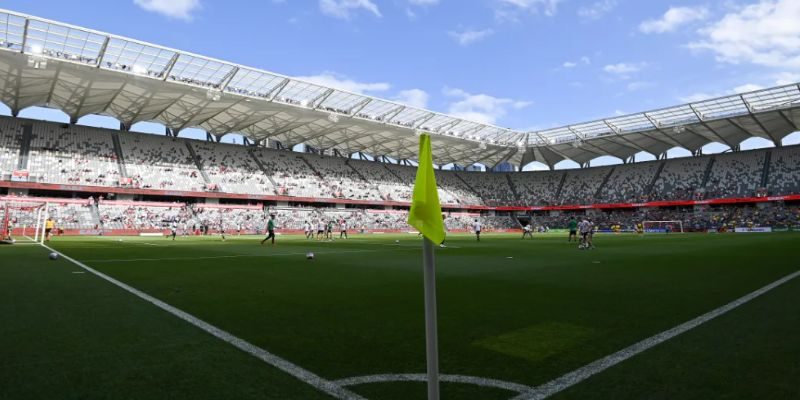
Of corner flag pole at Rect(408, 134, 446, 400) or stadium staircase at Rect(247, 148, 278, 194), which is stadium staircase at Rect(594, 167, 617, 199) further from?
corner flag pole at Rect(408, 134, 446, 400)

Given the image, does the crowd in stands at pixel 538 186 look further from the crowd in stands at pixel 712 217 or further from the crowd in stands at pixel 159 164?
the crowd in stands at pixel 159 164

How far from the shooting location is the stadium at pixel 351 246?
3664 millimetres

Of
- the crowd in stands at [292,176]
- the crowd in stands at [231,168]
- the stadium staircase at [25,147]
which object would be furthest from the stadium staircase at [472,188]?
the stadium staircase at [25,147]

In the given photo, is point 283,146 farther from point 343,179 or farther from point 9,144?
point 9,144

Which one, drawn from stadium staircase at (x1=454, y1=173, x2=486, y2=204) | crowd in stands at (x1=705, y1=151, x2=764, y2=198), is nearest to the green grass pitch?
crowd in stands at (x1=705, y1=151, x2=764, y2=198)

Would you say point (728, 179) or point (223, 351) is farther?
point (728, 179)

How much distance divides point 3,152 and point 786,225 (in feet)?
268

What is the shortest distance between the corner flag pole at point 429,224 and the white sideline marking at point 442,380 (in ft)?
4.24

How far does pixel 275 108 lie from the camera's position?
143 feet

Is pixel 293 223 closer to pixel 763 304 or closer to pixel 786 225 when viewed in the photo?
pixel 763 304

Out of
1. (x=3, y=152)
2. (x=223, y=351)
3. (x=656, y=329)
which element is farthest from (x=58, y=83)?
(x=656, y=329)

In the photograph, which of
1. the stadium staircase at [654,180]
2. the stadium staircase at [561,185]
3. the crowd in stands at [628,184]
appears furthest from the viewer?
the stadium staircase at [561,185]

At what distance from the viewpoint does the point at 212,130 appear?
5291 centimetres

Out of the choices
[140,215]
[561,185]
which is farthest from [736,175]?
[140,215]
